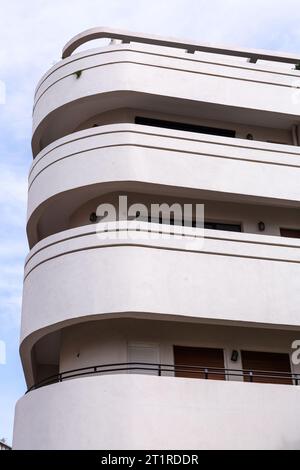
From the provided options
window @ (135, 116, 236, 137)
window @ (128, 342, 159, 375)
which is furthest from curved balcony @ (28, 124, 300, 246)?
window @ (128, 342, 159, 375)

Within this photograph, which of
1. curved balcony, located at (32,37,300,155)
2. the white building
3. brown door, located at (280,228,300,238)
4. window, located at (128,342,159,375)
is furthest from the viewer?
curved balcony, located at (32,37,300,155)

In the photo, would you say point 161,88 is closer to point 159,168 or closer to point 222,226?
point 159,168

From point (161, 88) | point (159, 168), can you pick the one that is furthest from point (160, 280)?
point (161, 88)

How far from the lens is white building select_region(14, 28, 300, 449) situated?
11.7 metres

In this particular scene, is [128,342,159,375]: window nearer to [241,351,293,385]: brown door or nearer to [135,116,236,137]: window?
[241,351,293,385]: brown door

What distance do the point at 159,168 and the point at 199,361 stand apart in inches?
168

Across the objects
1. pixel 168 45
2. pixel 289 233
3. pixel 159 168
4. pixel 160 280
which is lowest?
pixel 160 280

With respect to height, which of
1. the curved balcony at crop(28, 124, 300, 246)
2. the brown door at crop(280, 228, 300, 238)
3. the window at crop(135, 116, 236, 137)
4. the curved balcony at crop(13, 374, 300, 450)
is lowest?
the curved balcony at crop(13, 374, 300, 450)

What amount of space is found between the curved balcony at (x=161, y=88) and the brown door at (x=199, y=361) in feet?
20.0

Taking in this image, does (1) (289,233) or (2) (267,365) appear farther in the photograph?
(1) (289,233)

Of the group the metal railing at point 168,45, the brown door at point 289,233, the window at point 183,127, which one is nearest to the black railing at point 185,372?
the brown door at point 289,233

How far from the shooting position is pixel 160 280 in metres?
12.9

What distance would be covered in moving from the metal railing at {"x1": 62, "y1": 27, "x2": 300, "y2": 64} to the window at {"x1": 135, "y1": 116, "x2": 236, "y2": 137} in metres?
2.18

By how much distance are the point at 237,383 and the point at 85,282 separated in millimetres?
3519
